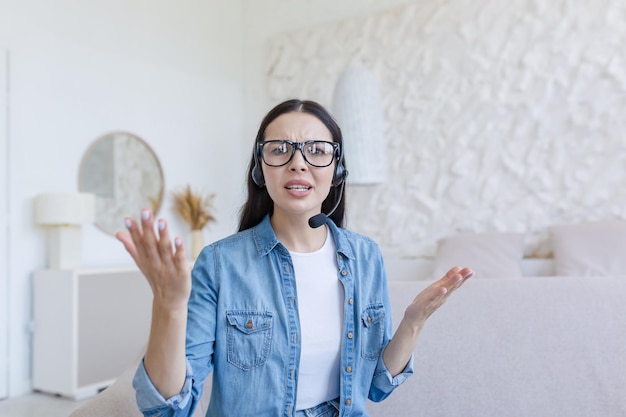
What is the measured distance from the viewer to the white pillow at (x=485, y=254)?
3.75 meters

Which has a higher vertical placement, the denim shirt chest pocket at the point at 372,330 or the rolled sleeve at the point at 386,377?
the denim shirt chest pocket at the point at 372,330

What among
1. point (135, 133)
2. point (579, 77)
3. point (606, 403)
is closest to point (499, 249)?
point (579, 77)

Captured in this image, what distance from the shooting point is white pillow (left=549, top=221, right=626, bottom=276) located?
3395 mm

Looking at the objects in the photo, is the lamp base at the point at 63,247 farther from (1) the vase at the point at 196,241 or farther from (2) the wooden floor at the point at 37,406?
(1) the vase at the point at 196,241

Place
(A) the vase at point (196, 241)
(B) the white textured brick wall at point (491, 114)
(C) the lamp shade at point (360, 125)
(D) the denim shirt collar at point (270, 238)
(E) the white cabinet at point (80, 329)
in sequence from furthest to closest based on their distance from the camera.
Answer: (A) the vase at point (196, 241), (C) the lamp shade at point (360, 125), (B) the white textured brick wall at point (491, 114), (E) the white cabinet at point (80, 329), (D) the denim shirt collar at point (270, 238)

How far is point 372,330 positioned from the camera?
1.30 metres

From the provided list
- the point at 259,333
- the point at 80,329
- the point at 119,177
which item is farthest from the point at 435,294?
the point at 119,177

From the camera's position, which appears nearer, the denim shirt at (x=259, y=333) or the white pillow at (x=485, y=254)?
the denim shirt at (x=259, y=333)

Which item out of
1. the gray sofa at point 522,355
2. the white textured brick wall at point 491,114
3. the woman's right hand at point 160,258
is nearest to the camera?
the woman's right hand at point 160,258

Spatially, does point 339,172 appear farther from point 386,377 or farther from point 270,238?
point 386,377

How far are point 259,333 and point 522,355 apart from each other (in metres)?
0.74

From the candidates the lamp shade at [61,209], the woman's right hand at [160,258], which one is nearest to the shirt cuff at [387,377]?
the woman's right hand at [160,258]

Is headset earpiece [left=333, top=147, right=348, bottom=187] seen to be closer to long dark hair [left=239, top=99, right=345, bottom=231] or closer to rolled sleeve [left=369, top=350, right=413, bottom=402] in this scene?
long dark hair [left=239, top=99, right=345, bottom=231]

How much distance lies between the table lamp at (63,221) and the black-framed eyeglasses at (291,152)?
106 inches
